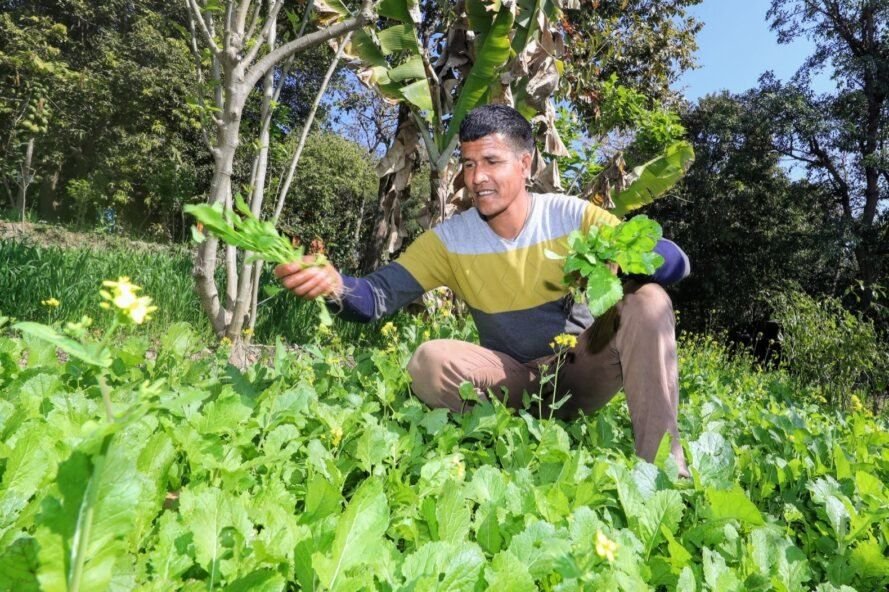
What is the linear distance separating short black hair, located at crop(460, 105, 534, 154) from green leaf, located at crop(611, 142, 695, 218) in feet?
16.7

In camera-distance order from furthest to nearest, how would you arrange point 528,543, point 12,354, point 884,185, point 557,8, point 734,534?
1. point 884,185
2. point 557,8
3. point 12,354
4. point 734,534
5. point 528,543

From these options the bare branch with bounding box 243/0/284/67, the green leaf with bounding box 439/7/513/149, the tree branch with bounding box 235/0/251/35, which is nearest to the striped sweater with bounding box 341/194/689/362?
the bare branch with bounding box 243/0/284/67

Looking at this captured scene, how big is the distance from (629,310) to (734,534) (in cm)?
85

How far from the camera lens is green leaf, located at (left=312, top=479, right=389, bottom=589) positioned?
35.7 inches

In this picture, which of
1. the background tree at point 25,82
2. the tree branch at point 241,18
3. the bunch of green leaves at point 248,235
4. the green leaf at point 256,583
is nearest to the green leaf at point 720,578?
the green leaf at point 256,583

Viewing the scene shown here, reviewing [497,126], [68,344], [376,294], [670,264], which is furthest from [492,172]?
[68,344]

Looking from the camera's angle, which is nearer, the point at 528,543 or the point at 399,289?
the point at 528,543

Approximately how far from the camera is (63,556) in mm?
Result: 653

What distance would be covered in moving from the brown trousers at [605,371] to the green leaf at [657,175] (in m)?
5.25

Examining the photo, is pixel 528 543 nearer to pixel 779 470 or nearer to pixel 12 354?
pixel 779 470

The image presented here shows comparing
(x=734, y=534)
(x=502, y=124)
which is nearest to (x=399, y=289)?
(x=502, y=124)

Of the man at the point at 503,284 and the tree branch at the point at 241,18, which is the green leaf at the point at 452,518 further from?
the tree branch at the point at 241,18

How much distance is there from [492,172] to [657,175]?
5335 mm

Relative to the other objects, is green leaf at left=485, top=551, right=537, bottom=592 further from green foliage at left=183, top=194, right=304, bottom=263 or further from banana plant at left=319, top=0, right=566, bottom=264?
banana plant at left=319, top=0, right=566, bottom=264
